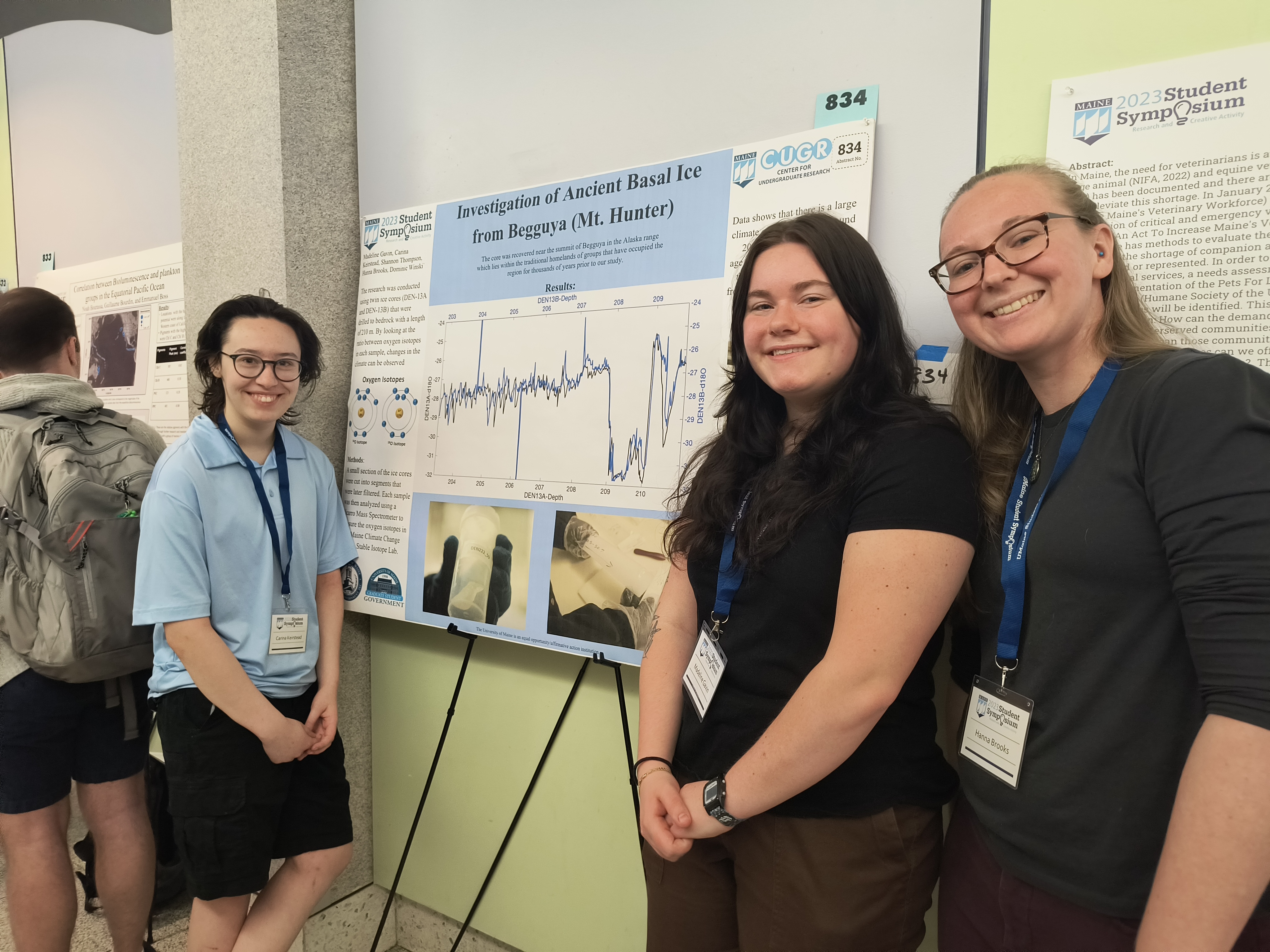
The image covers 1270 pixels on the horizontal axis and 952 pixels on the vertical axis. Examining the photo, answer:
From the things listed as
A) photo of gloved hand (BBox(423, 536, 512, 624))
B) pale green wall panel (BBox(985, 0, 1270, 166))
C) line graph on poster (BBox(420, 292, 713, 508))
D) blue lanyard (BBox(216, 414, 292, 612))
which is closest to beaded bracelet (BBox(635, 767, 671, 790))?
line graph on poster (BBox(420, 292, 713, 508))

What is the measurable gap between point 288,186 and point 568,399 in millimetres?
1047

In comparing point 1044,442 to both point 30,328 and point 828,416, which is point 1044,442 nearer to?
point 828,416

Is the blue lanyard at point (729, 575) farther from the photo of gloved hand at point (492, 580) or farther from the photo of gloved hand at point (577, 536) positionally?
the photo of gloved hand at point (492, 580)

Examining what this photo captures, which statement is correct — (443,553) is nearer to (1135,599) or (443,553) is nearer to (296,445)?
(296,445)

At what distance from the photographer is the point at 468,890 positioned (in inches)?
77.2

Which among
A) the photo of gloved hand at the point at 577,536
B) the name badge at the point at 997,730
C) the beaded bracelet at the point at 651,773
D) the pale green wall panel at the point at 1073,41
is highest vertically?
the pale green wall panel at the point at 1073,41

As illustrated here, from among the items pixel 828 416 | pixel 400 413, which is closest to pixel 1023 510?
pixel 828 416

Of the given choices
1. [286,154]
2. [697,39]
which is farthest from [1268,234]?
[286,154]

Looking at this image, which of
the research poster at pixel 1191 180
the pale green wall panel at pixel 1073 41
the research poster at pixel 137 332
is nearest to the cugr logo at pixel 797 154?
the pale green wall panel at pixel 1073 41

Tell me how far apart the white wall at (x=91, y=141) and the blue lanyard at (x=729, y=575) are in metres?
2.62

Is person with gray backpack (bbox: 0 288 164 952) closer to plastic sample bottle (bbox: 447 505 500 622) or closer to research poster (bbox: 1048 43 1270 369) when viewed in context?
plastic sample bottle (bbox: 447 505 500 622)

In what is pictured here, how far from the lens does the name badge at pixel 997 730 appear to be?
0.92m

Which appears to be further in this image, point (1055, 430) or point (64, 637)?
point (64, 637)

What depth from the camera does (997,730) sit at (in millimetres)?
949
